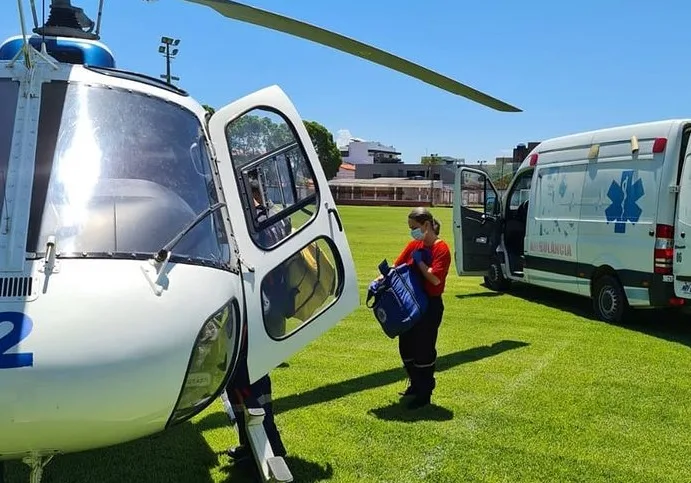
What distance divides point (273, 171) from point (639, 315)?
7376mm

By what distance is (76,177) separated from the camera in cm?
309

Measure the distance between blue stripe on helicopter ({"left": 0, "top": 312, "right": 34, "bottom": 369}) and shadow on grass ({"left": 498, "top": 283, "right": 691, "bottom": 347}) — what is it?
7.75m

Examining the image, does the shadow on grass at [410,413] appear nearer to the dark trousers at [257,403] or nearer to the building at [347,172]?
the dark trousers at [257,403]

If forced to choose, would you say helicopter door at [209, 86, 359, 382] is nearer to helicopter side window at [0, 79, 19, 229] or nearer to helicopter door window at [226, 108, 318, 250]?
helicopter door window at [226, 108, 318, 250]

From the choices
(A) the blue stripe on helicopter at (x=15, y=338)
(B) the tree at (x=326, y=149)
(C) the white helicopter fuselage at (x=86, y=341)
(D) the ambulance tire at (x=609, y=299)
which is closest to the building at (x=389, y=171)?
(B) the tree at (x=326, y=149)

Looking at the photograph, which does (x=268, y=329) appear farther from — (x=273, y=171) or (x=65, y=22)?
(x=65, y=22)

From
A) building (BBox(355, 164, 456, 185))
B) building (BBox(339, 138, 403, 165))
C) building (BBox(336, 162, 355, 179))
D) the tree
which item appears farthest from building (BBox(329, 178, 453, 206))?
building (BBox(339, 138, 403, 165))

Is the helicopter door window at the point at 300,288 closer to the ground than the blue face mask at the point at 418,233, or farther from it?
closer to the ground

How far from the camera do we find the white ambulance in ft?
27.1

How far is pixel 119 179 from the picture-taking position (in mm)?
3219

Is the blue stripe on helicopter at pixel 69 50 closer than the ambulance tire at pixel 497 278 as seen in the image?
Yes

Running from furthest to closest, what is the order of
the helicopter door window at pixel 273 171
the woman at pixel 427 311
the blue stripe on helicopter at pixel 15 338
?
the woman at pixel 427 311
the helicopter door window at pixel 273 171
the blue stripe on helicopter at pixel 15 338

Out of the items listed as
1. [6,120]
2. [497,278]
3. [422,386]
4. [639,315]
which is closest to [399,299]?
[422,386]

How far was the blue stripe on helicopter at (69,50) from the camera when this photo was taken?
388 cm
